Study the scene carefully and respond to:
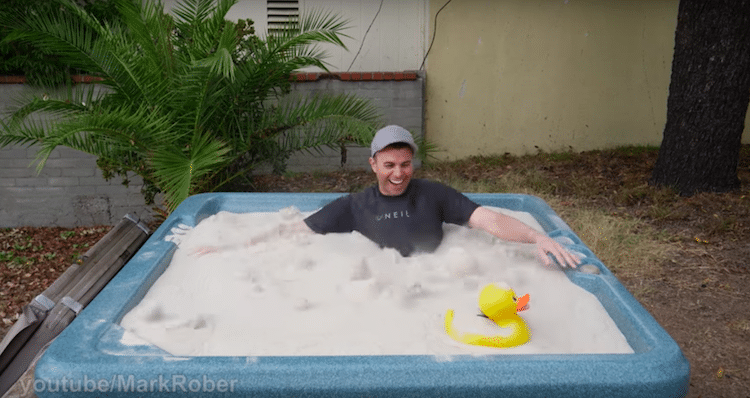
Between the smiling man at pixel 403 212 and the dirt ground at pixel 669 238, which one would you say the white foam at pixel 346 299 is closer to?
the smiling man at pixel 403 212

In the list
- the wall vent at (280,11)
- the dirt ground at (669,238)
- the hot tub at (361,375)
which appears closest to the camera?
the hot tub at (361,375)

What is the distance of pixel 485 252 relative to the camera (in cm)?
262

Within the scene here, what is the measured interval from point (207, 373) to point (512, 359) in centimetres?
80

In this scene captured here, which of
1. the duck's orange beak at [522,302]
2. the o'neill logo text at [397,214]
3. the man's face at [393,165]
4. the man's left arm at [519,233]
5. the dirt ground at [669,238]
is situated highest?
the man's face at [393,165]

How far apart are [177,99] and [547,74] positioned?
3958mm

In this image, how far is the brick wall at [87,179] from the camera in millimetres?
5492

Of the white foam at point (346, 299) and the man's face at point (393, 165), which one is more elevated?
the man's face at point (393, 165)

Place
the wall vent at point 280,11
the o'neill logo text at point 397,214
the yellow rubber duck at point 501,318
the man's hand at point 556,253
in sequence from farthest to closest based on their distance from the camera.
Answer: the wall vent at point 280,11 → the o'neill logo text at point 397,214 → the man's hand at point 556,253 → the yellow rubber duck at point 501,318

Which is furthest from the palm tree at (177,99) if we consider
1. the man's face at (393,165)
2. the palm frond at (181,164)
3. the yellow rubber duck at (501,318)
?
the yellow rubber duck at (501,318)

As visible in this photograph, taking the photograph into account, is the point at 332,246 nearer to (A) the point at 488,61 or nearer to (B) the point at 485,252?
(B) the point at 485,252

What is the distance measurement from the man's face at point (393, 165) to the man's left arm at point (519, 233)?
36 cm

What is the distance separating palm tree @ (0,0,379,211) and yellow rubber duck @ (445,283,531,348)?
2.13 m

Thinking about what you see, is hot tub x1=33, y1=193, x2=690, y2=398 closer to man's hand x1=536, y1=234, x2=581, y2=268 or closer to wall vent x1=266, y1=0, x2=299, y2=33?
man's hand x1=536, y1=234, x2=581, y2=268

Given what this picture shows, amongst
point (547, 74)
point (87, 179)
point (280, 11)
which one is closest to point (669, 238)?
point (547, 74)
